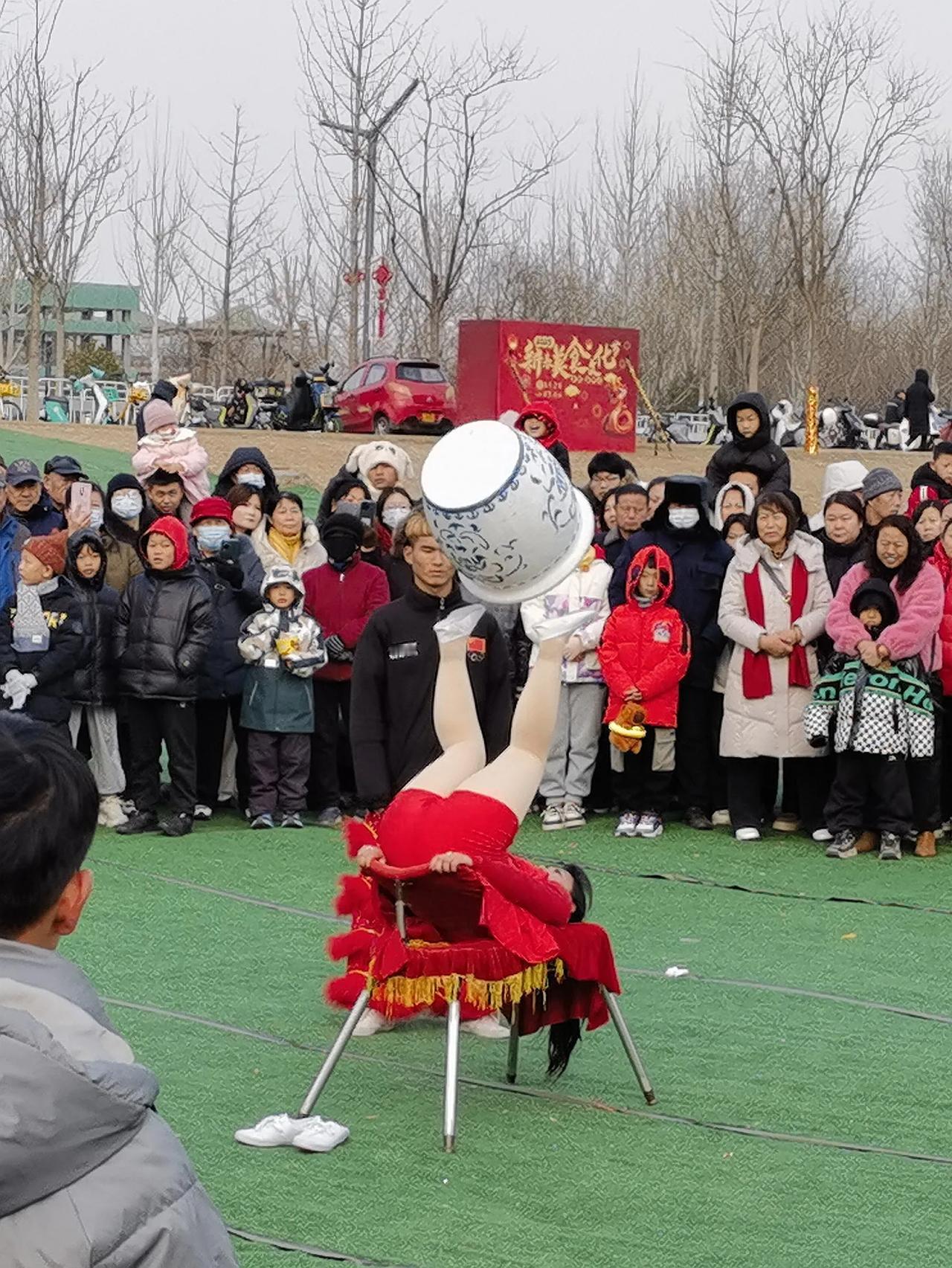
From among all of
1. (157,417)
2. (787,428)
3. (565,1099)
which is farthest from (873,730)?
(787,428)

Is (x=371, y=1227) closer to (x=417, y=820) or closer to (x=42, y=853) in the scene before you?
(x=417, y=820)

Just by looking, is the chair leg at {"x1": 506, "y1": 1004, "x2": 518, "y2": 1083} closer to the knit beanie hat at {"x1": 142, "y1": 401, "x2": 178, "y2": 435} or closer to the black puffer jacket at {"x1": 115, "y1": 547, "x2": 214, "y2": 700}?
the black puffer jacket at {"x1": 115, "y1": 547, "x2": 214, "y2": 700}

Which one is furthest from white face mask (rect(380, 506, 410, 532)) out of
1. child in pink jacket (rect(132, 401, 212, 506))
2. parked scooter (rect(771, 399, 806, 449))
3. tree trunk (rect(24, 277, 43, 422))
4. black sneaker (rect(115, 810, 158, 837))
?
parked scooter (rect(771, 399, 806, 449))

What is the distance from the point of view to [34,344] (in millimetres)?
27062

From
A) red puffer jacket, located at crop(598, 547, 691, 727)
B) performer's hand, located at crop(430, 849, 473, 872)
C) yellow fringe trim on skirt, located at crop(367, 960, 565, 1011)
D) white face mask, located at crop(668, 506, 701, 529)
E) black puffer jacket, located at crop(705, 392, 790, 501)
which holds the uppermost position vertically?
black puffer jacket, located at crop(705, 392, 790, 501)

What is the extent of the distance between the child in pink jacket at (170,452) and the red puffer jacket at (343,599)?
1.51m

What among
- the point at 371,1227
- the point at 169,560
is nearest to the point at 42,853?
the point at 371,1227

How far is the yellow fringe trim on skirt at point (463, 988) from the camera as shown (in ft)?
17.1

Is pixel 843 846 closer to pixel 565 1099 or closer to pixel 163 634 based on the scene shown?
pixel 163 634

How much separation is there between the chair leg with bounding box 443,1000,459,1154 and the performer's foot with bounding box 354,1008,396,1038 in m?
1.24

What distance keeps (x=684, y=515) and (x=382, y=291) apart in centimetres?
2392

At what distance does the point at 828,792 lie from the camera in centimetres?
982

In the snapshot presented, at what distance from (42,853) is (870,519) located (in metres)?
8.38

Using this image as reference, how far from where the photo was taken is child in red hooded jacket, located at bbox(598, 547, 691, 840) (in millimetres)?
9672
